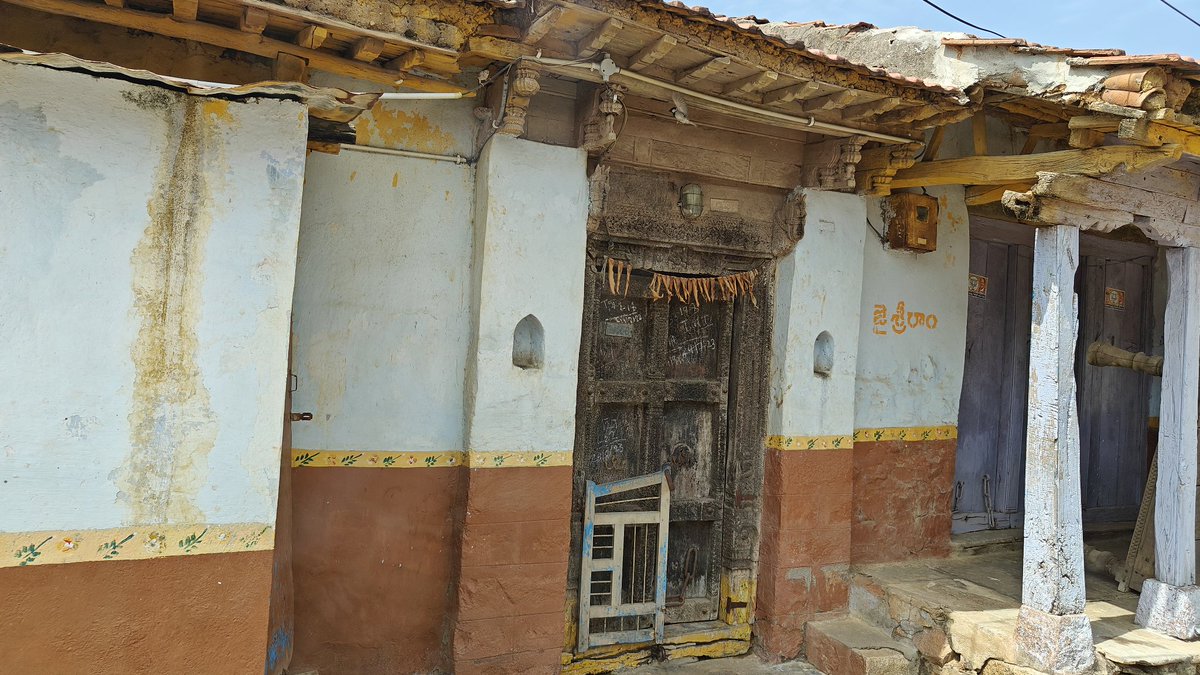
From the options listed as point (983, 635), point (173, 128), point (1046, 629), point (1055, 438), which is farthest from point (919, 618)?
point (173, 128)

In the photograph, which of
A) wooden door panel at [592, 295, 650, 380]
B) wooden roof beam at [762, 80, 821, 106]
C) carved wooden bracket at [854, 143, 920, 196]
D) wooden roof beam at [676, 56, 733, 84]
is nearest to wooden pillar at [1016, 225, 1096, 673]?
carved wooden bracket at [854, 143, 920, 196]

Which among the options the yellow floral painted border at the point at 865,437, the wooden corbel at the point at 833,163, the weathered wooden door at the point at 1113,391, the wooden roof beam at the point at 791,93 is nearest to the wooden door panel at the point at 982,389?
the yellow floral painted border at the point at 865,437

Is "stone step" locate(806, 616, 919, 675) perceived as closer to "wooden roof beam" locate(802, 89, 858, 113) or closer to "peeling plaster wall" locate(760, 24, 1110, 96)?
"wooden roof beam" locate(802, 89, 858, 113)

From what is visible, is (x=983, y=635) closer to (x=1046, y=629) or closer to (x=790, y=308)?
(x=1046, y=629)

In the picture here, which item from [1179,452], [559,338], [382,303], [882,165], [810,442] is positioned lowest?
[810,442]

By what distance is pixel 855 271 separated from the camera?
5.82 m

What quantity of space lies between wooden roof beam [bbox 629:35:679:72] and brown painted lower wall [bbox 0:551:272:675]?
291 centimetres

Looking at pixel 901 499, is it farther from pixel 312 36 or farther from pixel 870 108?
pixel 312 36

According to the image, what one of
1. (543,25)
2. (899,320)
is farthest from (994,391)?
(543,25)

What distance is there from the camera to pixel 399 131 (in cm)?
458

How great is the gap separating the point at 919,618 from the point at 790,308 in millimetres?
2142

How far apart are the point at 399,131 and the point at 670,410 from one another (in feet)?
8.14

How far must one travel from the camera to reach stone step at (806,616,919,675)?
5227 mm

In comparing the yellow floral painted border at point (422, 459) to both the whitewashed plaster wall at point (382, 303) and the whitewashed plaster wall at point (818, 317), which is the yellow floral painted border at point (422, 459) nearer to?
the whitewashed plaster wall at point (382, 303)
